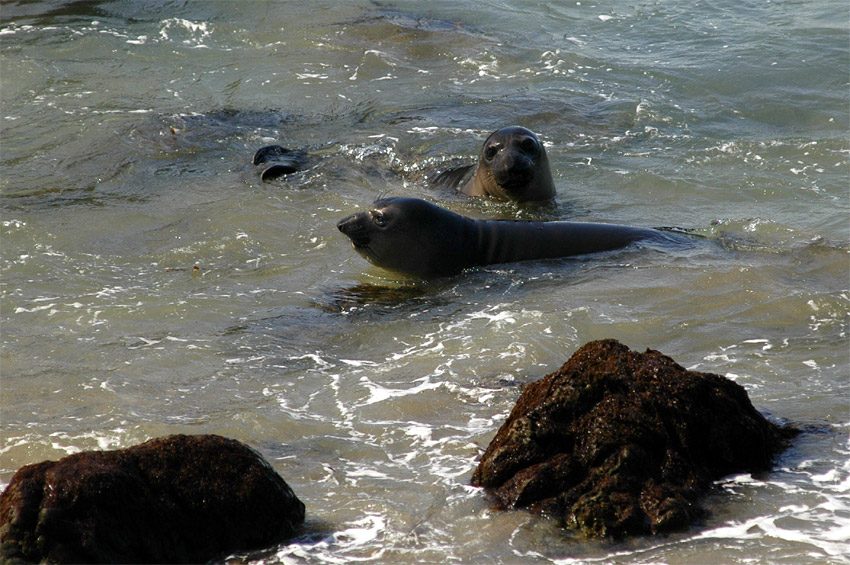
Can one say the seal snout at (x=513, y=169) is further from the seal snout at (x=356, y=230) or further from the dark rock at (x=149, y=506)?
the dark rock at (x=149, y=506)

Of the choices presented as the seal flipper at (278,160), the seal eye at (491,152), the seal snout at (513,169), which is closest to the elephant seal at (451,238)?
the seal snout at (513,169)

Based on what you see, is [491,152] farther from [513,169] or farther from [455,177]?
[455,177]

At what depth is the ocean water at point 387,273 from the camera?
416 cm

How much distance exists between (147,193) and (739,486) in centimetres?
690

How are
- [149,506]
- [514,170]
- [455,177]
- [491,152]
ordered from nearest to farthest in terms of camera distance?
[149,506] → [514,170] → [491,152] → [455,177]

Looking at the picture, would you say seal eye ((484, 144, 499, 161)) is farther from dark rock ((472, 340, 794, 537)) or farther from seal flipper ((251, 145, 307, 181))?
dark rock ((472, 340, 794, 537))

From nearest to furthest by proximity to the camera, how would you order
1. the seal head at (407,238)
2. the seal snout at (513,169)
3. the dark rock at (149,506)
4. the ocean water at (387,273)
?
1. the dark rock at (149,506)
2. the ocean water at (387,273)
3. the seal head at (407,238)
4. the seal snout at (513,169)

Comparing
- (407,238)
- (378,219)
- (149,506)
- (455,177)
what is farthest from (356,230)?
(149,506)

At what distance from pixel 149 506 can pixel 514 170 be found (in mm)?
6073

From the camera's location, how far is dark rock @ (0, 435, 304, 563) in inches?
126

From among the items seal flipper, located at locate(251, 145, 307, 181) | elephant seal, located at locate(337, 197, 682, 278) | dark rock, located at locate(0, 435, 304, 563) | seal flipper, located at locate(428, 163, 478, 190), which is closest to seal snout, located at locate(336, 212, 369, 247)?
elephant seal, located at locate(337, 197, 682, 278)

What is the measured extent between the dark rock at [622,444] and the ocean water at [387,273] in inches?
4.0

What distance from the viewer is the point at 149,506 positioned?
3365 millimetres

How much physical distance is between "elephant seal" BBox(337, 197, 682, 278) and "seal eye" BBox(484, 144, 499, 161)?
161 centimetres
